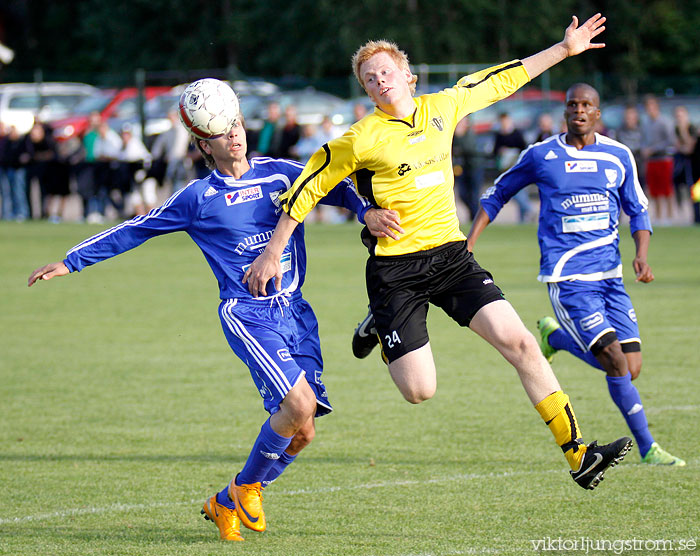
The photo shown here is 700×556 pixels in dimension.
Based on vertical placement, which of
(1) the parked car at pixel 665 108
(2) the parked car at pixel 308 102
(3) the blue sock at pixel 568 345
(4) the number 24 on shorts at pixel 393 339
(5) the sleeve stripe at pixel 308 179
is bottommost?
(2) the parked car at pixel 308 102

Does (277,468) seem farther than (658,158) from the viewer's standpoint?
No

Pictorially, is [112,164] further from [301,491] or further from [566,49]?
[566,49]

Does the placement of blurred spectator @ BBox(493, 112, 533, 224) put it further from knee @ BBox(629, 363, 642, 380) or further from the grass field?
knee @ BBox(629, 363, 642, 380)

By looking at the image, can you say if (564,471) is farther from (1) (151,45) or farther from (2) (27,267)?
(1) (151,45)

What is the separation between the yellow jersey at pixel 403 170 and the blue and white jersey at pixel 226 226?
175 mm

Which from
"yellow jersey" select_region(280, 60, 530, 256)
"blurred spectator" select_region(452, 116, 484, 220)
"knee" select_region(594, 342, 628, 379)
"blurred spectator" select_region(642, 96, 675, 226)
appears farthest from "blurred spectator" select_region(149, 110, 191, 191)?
"yellow jersey" select_region(280, 60, 530, 256)

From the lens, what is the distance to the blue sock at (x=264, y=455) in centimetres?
538

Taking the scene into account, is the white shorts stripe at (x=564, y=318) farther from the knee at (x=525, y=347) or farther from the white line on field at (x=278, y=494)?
the knee at (x=525, y=347)

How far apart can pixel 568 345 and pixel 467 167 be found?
615 inches

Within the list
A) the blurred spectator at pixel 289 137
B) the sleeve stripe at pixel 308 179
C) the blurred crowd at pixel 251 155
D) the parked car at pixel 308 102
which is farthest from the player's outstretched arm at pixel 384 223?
the parked car at pixel 308 102

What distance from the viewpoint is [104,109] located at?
1219 inches

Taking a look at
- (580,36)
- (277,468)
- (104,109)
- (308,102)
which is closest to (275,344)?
(277,468)

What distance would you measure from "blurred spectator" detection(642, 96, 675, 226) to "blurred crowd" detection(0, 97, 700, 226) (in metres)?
0.02

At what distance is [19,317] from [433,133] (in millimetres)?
8185
